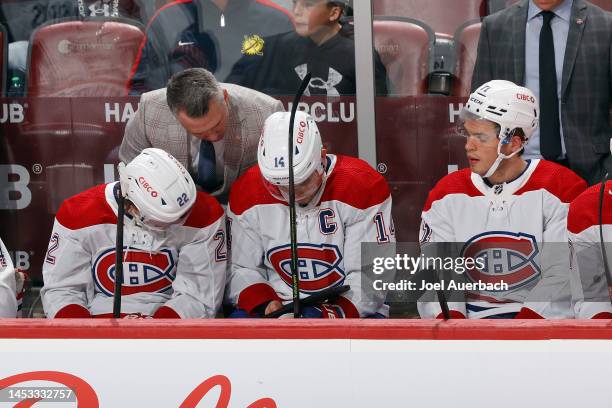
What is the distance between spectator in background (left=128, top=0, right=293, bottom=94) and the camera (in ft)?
14.5

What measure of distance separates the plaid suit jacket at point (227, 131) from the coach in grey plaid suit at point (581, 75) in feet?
2.83

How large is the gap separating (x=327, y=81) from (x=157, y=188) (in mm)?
1342

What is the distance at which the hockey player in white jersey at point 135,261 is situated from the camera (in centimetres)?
343

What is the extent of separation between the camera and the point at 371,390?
2236 millimetres

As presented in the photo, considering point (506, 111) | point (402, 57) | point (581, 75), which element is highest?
point (402, 57)

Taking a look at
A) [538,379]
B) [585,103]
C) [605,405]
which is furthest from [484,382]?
[585,103]

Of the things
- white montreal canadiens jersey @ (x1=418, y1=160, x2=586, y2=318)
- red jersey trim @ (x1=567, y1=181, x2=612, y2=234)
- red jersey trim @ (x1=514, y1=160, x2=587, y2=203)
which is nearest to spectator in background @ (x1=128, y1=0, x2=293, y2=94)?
white montreal canadiens jersey @ (x1=418, y1=160, x2=586, y2=318)

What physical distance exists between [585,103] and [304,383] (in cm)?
214

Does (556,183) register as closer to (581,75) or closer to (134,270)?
(581,75)

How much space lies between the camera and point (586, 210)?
10.1 ft

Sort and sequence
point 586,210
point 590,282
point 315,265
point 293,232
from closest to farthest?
point 590,282, point 293,232, point 586,210, point 315,265

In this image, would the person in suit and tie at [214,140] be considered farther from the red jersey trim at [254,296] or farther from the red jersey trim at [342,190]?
the red jersey trim at [254,296]

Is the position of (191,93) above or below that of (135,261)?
above

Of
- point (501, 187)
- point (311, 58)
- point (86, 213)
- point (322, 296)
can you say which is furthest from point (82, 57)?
point (501, 187)
